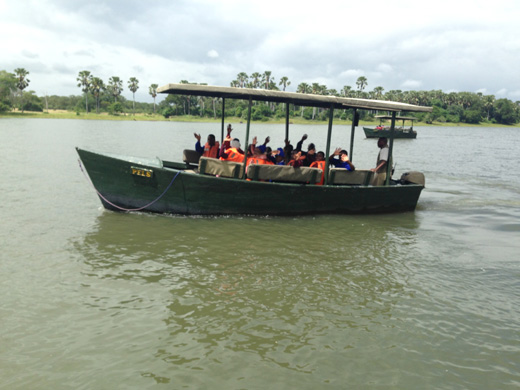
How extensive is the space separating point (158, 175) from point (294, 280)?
4103mm

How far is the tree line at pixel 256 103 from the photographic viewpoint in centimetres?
9112

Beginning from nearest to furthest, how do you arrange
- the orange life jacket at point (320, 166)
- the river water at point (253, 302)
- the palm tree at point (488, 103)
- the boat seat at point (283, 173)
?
the river water at point (253, 302) < the boat seat at point (283, 173) < the orange life jacket at point (320, 166) < the palm tree at point (488, 103)

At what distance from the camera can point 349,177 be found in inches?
407

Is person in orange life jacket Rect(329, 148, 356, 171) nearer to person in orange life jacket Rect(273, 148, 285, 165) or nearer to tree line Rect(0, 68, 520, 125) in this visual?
person in orange life jacket Rect(273, 148, 285, 165)

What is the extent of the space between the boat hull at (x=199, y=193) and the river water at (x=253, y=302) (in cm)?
33

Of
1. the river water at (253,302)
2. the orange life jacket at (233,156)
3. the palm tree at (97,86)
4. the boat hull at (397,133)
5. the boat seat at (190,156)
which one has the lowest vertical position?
the river water at (253,302)

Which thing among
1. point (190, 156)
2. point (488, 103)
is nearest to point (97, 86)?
point (190, 156)

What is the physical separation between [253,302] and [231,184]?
401 centimetres

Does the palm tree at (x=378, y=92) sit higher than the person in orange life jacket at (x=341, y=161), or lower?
higher

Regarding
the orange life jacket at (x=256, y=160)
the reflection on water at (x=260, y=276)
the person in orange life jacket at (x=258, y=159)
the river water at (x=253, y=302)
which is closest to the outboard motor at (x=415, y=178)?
the river water at (x=253, y=302)

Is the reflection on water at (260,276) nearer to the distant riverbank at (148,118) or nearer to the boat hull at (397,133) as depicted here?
the boat hull at (397,133)

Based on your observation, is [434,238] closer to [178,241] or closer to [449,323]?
[449,323]

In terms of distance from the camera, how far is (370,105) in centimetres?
980

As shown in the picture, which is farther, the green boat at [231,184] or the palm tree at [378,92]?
the palm tree at [378,92]
